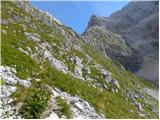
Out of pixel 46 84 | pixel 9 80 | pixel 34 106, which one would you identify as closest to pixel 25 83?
pixel 9 80

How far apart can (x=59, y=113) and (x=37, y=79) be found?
673 cm

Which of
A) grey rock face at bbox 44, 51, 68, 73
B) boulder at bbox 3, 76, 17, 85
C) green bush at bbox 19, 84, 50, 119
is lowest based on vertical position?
green bush at bbox 19, 84, 50, 119

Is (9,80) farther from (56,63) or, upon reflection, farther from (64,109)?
(56,63)

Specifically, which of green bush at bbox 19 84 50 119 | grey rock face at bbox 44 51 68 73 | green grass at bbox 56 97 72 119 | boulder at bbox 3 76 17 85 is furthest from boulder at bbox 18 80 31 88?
grey rock face at bbox 44 51 68 73

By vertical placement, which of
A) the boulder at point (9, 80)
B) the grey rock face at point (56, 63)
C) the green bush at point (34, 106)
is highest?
the grey rock face at point (56, 63)

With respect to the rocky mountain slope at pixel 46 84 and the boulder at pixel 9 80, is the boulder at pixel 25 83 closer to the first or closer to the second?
the rocky mountain slope at pixel 46 84

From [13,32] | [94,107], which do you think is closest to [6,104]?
[94,107]

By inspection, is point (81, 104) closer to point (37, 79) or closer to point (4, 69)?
point (37, 79)

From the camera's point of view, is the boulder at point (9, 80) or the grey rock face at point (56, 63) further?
the grey rock face at point (56, 63)

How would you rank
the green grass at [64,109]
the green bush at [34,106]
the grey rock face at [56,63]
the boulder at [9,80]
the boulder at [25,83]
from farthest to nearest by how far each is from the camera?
the grey rock face at [56,63], the boulder at [25,83], the boulder at [9,80], the green grass at [64,109], the green bush at [34,106]

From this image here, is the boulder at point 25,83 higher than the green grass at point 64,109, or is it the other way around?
the boulder at point 25,83

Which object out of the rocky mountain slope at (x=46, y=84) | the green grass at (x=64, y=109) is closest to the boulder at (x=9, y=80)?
the rocky mountain slope at (x=46, y=84)

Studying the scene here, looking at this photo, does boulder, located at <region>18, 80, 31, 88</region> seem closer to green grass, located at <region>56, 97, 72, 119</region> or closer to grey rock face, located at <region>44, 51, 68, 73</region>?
green grass, located at <region>56, 97, 72, 119</region>

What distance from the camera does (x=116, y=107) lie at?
3831 cm
